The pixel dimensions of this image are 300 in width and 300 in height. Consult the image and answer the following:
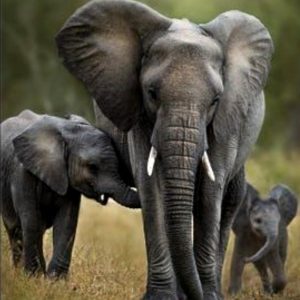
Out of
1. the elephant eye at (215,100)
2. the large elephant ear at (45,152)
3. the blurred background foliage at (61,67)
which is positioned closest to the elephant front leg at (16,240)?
the large elephant ear at (45,152)

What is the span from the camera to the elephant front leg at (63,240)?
10867 millimetres

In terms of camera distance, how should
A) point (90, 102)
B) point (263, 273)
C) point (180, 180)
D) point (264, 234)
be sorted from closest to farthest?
point (180, 180) → point (263, 273) → point (264, 234) → point (90, 102)

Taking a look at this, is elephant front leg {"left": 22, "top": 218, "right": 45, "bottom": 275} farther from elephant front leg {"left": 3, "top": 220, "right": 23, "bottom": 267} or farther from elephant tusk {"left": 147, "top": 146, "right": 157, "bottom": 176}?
elephant tusk {"left": 147, "top": 146, "right": 157, "bottom": 176}

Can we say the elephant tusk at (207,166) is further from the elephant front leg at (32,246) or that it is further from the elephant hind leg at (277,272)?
the elephant hind leg at (277,272)

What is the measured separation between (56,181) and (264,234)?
9.75 ft

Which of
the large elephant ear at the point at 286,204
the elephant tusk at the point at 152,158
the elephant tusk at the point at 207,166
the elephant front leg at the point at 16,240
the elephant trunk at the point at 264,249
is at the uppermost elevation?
the elephant tusk at the point at 152,158

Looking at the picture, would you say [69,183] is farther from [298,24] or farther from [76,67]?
[298,24]

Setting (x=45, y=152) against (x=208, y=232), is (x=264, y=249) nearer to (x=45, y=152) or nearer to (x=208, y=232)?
(x=45, y=152)

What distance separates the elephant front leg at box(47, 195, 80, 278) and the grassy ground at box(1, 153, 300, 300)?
11 centimetres

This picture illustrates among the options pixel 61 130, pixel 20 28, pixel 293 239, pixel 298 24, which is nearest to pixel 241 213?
pixel 293 239

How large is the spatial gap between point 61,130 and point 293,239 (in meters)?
4.66

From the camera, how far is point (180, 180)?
9.17 m

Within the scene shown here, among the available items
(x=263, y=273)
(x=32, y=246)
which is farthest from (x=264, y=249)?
(x=32, y=246)

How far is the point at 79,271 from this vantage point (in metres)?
11.0
